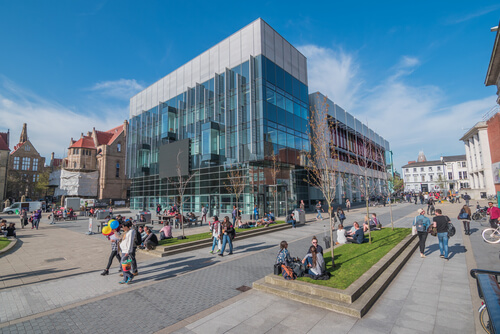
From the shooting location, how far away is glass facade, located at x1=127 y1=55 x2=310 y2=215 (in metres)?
26.2

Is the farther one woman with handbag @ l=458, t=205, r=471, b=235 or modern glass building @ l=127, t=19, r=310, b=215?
modern glass building @ l=127, t=19, r=310, b=215

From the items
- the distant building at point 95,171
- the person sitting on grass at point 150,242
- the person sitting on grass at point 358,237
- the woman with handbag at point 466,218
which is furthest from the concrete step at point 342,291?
the distant building at point 95,171

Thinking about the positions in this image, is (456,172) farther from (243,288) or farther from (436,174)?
(243,288)

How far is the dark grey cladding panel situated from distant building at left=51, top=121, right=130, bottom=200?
4333 cm

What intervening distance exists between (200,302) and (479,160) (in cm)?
5424

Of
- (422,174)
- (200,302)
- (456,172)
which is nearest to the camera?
(200,302)

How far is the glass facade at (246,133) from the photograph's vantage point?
85.9 feet

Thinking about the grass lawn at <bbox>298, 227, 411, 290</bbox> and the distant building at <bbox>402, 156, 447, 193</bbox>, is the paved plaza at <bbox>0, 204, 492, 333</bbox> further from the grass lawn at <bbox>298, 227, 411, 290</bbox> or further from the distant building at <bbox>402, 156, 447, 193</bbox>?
the distant building at <bbox>402, 156, 447, 193</bbox>

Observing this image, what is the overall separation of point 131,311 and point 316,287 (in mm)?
4507

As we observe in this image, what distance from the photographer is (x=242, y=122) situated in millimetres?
26844

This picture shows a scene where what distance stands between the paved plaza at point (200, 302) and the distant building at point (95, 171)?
6845 cm

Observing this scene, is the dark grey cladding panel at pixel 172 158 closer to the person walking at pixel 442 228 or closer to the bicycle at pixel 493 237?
the person walking at pixel 442 228

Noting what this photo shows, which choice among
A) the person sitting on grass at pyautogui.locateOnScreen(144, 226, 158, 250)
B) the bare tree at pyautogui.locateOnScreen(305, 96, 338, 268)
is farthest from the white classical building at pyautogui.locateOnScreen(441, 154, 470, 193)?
the person sitting on grass at pyautogui.locateOnScreen(144, 226, 158, 250)

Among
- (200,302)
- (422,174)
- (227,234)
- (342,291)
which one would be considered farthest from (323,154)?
(422,174)
